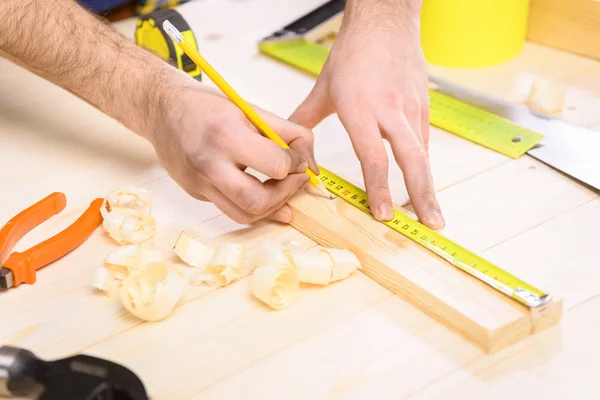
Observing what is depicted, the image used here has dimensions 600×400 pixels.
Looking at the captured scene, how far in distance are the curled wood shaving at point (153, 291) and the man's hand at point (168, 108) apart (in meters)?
0.15

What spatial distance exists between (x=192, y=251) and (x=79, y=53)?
441 mm

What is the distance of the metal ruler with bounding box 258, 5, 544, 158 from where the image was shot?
1.24 metres

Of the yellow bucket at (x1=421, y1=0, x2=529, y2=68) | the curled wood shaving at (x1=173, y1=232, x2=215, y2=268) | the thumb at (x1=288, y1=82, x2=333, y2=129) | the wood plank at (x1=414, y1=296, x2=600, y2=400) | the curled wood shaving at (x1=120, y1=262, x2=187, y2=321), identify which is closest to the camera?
the wood plank at (x1=414, y1=296, x2=600, y2=400)

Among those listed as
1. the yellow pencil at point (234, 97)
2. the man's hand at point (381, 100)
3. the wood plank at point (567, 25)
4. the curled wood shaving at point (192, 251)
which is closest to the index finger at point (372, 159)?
the man's hand at point (381, 100)

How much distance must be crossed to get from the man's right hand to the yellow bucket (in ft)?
1.81

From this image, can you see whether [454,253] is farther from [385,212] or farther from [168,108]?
[168,108]

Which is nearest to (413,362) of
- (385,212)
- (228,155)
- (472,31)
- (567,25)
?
(385,212)

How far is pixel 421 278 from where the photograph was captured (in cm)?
91

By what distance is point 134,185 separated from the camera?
1.19m

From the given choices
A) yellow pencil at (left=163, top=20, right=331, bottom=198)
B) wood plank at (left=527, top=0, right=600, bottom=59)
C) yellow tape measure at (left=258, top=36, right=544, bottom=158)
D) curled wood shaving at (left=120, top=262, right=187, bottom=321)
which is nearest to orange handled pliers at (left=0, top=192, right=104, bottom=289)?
curled wood shaving at (left=120, top=262, right=187, bottom=321)

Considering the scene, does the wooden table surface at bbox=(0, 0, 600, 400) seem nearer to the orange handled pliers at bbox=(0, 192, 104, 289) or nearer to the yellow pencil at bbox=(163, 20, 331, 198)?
the orange handled pliers at bbox=(0, 192, 104, 289)

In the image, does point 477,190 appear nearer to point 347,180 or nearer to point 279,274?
point 347,180

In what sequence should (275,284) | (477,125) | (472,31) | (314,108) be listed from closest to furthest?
(275,284) → (314,108) → (477,125) → (472,31)

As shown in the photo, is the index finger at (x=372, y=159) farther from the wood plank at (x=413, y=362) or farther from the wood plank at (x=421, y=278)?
the wood plank at (x=413, y=362)
